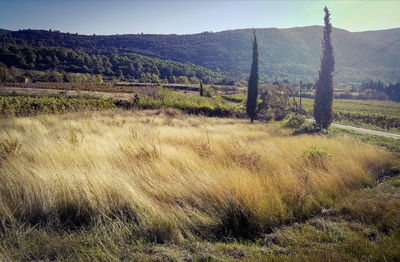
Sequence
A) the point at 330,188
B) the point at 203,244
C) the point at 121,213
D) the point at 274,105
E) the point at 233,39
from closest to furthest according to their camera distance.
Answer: the point at 203,244
the point at 121,213
the point at 330,188
the point at 274,105
the point at 233,39

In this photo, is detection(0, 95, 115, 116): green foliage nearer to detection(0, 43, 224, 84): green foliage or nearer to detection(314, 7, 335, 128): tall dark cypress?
detection(314, 7, 335, 128): tall dark cypress

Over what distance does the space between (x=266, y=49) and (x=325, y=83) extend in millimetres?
180083

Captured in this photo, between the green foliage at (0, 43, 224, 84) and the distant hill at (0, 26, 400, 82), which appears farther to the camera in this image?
the distant hill at (0, 26, 400, 82)

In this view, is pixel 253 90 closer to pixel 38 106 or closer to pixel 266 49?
pixel 38 106

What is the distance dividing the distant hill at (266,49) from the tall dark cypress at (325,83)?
119202 millimetres

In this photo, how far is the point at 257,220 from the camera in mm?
2555

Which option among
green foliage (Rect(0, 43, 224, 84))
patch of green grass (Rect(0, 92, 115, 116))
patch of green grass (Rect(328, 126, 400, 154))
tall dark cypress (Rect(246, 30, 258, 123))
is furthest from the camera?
green foliage (Rect(0, 43, 224, 84))

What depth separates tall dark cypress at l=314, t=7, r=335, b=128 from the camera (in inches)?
683

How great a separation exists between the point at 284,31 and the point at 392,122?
204210mm

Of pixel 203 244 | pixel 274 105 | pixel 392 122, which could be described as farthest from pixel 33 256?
pixel 392 122

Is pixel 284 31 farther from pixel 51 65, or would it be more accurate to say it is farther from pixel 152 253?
pixel 152 253

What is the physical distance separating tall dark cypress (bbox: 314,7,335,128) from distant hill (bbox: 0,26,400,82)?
11920cm

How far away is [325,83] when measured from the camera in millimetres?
17750

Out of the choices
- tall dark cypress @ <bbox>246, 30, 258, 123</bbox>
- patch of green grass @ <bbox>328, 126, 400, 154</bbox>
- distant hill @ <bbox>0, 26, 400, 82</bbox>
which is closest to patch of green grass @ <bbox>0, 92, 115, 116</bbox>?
patch of green grass @ <bbox>328, 126, 400, 154</bbox>
